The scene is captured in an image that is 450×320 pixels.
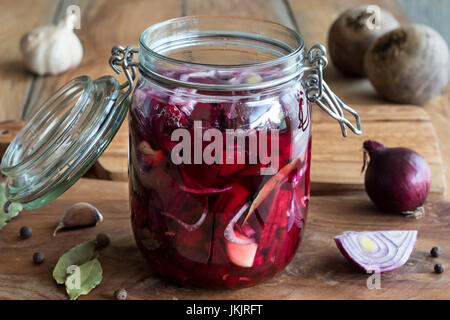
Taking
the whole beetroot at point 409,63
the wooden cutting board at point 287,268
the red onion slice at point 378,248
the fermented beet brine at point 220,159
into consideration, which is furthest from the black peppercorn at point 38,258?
the whole beetroot at point 409,63

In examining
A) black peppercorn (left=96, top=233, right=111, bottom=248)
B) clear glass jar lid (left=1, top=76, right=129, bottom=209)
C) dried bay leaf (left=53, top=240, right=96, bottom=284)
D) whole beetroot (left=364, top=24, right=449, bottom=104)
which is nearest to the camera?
clear glass jar lid (left=1, top=76, right=129, bottom=209)

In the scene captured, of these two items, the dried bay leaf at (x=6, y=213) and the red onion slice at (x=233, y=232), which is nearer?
the red onion slice at (x=233, y=232)

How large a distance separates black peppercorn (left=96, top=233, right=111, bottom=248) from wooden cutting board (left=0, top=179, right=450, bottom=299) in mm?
17

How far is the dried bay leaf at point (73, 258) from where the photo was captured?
121cm

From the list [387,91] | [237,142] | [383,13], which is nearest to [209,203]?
[237,142]

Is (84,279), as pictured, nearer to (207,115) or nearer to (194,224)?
(194,224)

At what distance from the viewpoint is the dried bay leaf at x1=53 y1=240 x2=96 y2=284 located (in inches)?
47.5

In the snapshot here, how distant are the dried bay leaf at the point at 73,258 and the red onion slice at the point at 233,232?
0.35m

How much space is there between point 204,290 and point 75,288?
9.3 inches

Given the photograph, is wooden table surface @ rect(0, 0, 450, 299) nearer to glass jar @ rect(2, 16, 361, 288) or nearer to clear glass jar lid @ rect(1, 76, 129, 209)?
glass jar @ rect(2, 16, 361, 288)

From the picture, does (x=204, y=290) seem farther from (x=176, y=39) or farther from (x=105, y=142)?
(x=176, y=39)

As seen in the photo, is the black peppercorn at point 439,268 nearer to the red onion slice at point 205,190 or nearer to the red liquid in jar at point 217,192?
the red liquid in jar at point 217,192

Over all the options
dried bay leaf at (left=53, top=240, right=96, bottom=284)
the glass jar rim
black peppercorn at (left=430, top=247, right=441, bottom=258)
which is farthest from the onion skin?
dried bay leaf at (left=53, top=240, right=96, bottom=284)

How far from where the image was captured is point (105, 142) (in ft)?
3.68
